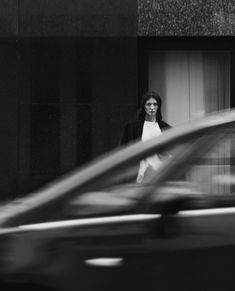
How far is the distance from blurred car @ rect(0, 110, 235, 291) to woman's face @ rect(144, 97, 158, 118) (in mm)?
4850

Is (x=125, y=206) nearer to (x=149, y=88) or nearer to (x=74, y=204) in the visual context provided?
(x=74, y=204)

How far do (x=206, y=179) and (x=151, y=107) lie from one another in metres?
5.04

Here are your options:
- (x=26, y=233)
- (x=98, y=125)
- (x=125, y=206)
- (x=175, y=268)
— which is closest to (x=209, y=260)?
(x=175, y=268)

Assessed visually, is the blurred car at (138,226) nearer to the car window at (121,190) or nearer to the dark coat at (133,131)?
the car window at (121,190)

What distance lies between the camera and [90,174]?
413 centimetres

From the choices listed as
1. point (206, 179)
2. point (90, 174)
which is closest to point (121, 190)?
point (90, 174)

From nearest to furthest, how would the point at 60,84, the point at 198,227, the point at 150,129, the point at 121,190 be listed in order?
the point at 198,227 < the point at 121,190 < the point at 150,129 < the point at 60,84

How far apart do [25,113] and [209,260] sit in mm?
8601

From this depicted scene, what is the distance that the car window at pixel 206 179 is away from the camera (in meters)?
3.99

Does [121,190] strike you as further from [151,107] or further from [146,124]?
[151,107]

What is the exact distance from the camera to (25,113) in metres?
12.3

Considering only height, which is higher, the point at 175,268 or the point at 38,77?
the point at 38,77

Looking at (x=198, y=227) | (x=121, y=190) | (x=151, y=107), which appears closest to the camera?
(x=198, y=227)

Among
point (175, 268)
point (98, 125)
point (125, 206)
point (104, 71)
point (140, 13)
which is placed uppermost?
point (140, 13)
